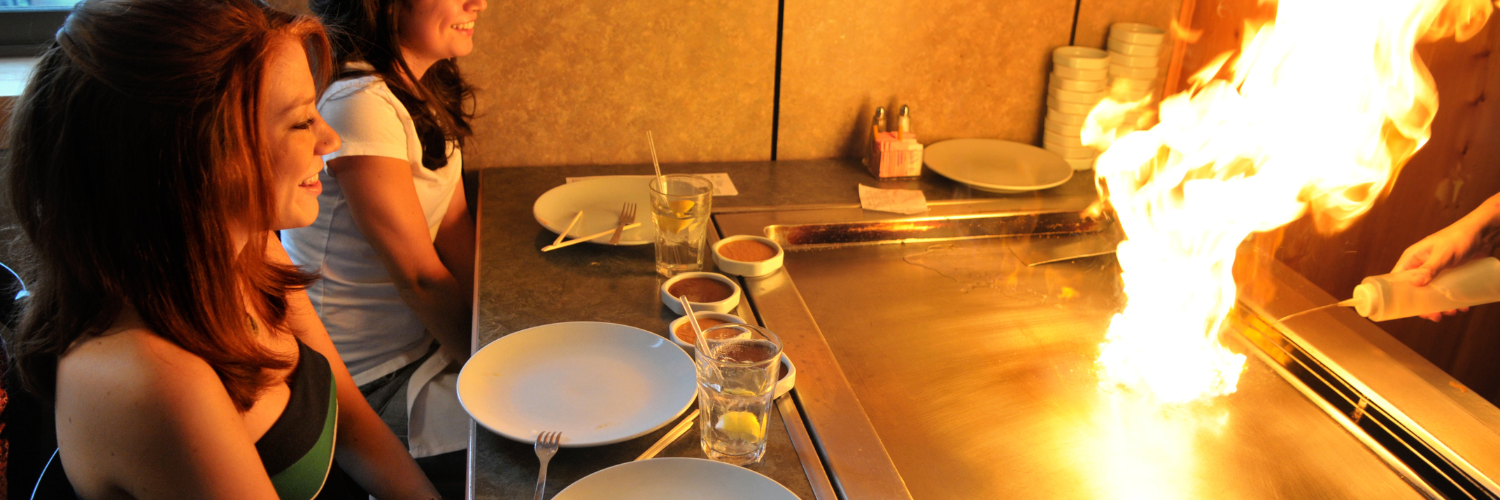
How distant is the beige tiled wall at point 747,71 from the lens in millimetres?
1954

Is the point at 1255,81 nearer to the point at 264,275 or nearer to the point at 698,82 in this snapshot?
the point at 698,82

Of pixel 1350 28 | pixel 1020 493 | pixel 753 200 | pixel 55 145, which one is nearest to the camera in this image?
pixel 55 145

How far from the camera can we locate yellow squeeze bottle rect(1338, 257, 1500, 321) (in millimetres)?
1147

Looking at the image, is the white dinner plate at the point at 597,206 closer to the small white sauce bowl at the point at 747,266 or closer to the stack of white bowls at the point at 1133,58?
the small white sauce bowl at the point at 747,266

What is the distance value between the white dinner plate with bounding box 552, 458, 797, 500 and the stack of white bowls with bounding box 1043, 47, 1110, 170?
5.27 ft

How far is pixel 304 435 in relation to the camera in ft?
3.71

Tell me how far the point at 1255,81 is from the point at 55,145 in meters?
1.83

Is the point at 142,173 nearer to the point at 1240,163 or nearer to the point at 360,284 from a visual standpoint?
the point at 360,284

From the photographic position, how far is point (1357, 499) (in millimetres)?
1023

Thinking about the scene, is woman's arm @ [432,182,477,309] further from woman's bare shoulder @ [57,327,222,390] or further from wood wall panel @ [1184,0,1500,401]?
wood wall panel @ [1184,0,1500,401]

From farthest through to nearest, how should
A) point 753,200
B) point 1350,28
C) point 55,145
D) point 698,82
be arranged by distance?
point 698,82 < point 753,200 < point 1350,28 < point 55,145

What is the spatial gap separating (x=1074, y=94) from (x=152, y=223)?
196cm

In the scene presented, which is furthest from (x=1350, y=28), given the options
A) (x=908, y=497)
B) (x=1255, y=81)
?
(x=908, y=497)

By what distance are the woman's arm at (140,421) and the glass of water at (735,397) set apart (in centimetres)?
54
